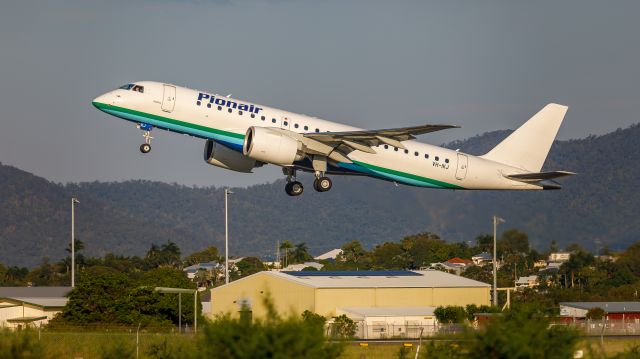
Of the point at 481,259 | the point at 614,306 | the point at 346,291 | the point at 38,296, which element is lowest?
the point at 614,306

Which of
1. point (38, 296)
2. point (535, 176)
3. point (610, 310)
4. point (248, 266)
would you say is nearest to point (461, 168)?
point (535, 176)

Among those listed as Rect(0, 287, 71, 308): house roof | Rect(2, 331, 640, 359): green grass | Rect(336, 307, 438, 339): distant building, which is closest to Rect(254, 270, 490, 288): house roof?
Rect(336, 307, 438, 339): distant building

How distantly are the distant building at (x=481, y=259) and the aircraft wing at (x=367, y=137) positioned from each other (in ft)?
276

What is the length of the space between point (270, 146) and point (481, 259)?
316 ft

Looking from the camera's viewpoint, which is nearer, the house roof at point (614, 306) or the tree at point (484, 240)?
the tree at point (484, 240)

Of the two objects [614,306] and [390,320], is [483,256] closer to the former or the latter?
[614,306]

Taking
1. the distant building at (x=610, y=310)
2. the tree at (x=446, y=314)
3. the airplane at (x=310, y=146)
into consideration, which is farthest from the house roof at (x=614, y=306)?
the airplane at (x=310, y=146)

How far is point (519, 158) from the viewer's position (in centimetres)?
6266

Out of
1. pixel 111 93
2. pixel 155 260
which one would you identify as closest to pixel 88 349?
pixel 111 93

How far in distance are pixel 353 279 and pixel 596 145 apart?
18.0m

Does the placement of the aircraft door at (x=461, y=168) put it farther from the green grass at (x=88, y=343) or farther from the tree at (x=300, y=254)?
the tree at (x=300, y=254)

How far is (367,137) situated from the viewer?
55.7m

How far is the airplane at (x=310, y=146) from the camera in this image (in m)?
55.0

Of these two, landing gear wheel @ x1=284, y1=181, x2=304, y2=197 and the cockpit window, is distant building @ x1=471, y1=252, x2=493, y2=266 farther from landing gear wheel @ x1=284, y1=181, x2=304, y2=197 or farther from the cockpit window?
the cockpit window
